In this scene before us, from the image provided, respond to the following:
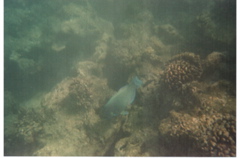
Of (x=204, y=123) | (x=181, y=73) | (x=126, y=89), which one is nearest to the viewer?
(x=204, y=123)

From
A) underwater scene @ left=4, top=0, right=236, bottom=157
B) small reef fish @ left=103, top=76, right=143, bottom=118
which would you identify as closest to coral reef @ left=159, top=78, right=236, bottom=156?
underwater scene @ left=4, top=0, right=236, bottom=157

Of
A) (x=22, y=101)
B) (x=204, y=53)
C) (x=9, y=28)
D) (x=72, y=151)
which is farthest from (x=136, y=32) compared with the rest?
(x=9, y=28)

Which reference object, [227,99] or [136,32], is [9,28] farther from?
[227,99]

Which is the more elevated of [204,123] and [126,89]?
[126,89]

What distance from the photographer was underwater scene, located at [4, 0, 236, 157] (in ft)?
12.1

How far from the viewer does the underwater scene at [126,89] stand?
12.1 feet

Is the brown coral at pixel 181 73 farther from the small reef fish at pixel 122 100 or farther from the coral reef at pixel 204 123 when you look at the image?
the small reef fish at pixel 122 100

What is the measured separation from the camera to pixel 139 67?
252 inches

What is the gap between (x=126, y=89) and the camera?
3.88 metres

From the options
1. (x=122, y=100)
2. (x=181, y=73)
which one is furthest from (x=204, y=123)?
(x=122, y=100)

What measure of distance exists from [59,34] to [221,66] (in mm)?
9186

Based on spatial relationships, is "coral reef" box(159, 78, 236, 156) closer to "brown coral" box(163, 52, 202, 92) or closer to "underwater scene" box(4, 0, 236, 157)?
"underwater scene" box(4, 0, 236, 157)

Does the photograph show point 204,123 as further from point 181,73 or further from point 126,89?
point 126,89

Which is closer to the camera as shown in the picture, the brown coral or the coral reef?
the coral reef
